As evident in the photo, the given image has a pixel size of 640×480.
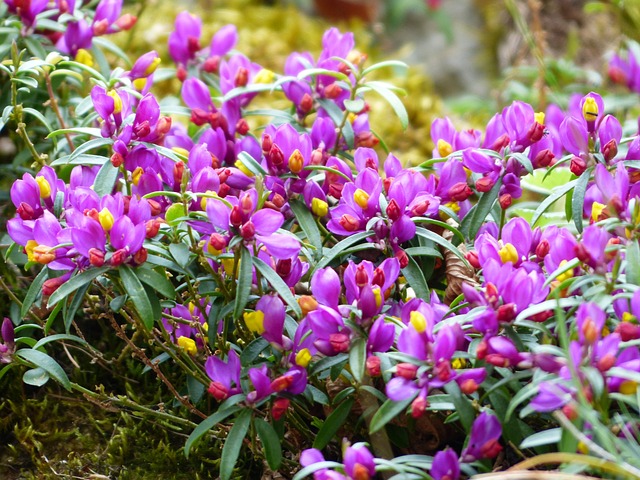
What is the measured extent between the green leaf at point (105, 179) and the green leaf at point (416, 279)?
47 centimetres

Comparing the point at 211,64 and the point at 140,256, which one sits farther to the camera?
the point at 211,64

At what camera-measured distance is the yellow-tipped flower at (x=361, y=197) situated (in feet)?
3.58

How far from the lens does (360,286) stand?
103cm

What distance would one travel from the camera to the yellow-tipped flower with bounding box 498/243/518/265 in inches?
41.2

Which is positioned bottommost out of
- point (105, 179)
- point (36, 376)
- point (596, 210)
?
point (36, 376)

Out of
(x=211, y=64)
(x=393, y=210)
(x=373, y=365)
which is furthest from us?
(x=211, y=64)

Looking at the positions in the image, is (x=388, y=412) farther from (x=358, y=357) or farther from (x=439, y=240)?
(x=439, y=240)

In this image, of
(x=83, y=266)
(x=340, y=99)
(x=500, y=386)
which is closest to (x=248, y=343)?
(x=83, y=266)

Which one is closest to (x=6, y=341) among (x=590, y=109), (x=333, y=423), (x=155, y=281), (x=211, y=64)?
(x=155, y=281)

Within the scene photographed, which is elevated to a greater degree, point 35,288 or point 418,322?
point 418,322

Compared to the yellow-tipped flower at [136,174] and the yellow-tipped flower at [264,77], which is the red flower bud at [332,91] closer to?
the yellow-tipped flower at [264,77]

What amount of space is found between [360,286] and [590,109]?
0.45m

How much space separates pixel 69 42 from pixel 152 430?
0.80 m

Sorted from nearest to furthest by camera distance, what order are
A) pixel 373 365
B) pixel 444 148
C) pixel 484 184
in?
pixel 373 365, pixel 484 184, pixel 444 148
